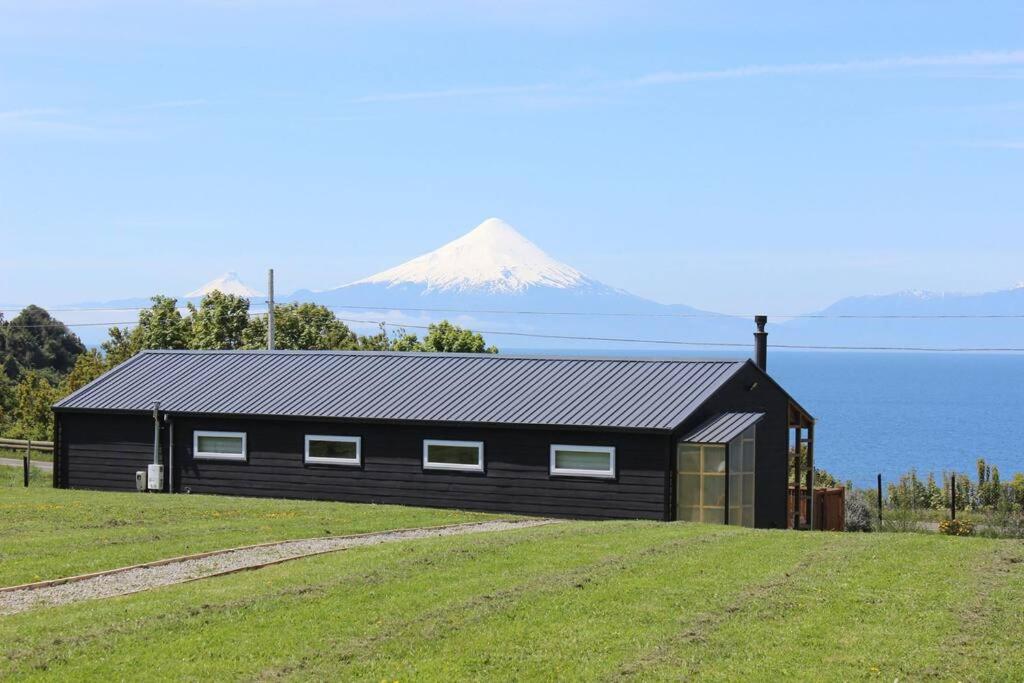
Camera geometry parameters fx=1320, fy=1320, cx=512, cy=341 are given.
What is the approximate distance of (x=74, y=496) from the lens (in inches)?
1243

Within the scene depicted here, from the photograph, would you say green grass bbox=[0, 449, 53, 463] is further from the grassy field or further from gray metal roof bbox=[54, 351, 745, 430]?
the grassy field

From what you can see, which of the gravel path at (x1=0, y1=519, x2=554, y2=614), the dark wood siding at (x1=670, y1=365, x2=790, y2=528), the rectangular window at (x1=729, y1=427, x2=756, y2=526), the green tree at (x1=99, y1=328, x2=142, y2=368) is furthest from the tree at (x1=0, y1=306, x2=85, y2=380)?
the gravel path at (x1=0, y1=519, x2=554, y2=614)

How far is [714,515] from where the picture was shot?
29266 millimetres

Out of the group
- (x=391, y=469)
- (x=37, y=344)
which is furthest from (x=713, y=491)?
(x=37, y=344)

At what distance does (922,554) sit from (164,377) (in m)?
23.2

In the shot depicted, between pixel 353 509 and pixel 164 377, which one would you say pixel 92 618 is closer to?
pixel 353 509

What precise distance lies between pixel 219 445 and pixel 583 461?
10.0 m

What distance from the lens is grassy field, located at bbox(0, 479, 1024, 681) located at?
13.3 m

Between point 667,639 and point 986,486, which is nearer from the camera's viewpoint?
point 667,639

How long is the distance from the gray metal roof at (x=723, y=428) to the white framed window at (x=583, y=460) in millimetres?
1827

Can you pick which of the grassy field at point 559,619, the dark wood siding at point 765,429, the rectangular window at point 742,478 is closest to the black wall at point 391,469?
the rectangular window at point 742,478

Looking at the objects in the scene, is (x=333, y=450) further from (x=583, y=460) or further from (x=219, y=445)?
(x=583, y=460)

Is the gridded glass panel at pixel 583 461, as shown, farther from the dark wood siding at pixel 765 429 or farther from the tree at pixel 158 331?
the tree at pixel 158 331

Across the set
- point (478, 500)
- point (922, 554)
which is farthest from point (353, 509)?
point (922, 554)
